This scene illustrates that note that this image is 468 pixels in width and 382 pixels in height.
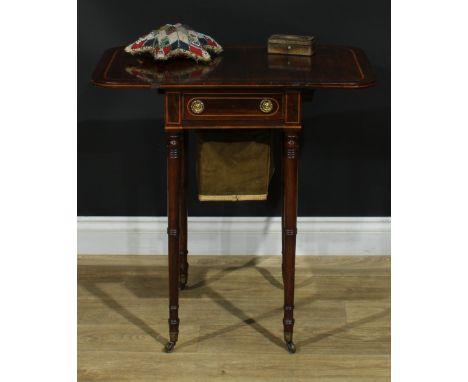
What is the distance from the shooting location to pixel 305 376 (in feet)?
9.13

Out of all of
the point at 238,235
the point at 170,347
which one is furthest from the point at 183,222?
the point at 170,347

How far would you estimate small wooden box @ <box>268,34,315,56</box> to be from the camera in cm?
293

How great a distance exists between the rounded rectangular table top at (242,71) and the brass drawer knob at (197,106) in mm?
59

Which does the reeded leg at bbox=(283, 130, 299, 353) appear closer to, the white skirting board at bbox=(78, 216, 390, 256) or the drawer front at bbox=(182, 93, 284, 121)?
the drawer front at bbox=(182, 93, 284, 121)

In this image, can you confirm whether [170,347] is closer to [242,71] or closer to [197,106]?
[197,106]

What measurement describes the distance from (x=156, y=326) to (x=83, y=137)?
2.88ft

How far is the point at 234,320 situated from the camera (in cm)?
314

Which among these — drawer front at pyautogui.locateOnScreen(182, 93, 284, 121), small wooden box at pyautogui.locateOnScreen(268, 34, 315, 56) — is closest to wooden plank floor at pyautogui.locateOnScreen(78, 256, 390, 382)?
drawer front at pyautogui.locateOnScreen(182, 93, 284, 121)

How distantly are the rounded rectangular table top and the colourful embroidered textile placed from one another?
0.11ft

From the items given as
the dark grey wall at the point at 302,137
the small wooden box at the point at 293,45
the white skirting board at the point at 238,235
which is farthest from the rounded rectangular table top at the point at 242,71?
the white skirting board at the point at 238,235

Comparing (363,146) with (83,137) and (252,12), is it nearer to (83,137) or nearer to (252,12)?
(252,12)

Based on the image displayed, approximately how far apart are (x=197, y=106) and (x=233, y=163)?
287 millimetres

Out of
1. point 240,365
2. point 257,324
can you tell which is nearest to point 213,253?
point 257,324

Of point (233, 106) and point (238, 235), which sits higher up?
point (233, 106)
